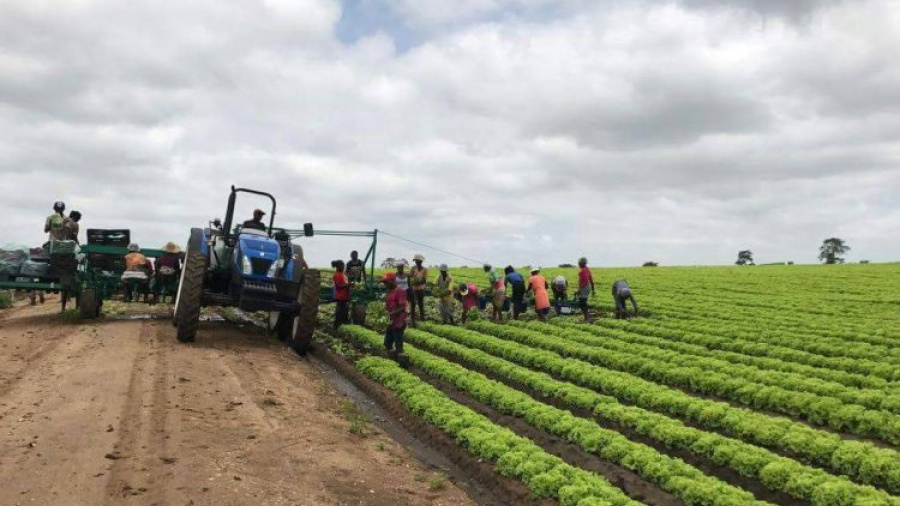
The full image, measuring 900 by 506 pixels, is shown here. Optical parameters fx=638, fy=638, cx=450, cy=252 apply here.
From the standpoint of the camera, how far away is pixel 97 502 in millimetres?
6289

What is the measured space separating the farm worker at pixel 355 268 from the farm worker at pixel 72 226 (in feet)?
25.8

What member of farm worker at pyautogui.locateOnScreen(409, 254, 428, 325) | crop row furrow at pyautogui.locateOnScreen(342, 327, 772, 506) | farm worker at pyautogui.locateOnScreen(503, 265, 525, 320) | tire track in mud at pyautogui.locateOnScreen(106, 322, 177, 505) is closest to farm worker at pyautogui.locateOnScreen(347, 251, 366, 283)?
farm worker at pyautogui.locateOnScreen(409, 254, 428, 325)

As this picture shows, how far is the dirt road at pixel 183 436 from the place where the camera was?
6.86 m

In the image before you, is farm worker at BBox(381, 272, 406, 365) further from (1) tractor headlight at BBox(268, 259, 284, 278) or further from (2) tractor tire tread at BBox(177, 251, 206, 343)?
(2) tractor tire tread at BBox(177, 251, 206, 343)

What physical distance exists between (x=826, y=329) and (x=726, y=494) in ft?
50.4

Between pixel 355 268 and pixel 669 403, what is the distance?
11.5 m

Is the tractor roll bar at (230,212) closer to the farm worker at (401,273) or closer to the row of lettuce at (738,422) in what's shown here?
the farm worker at (401,273)

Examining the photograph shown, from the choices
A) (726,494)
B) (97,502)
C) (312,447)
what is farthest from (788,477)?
(97,502)

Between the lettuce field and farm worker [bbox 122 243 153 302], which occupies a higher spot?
farm worker [bbox 122 243 153 302]

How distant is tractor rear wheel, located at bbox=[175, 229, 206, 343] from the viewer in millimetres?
13953

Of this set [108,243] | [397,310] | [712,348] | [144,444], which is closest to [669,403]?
[397,310]

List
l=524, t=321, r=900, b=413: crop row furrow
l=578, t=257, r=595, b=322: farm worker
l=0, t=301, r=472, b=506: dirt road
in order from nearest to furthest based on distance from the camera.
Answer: l=0, t=301, r=472, b=506: dirt road
l=524, t=321, r=900, b=413: crop row furrow
l=578, t=257, r=595, b=322: farm worker

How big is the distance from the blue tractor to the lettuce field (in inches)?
77.2

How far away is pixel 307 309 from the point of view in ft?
49.7
